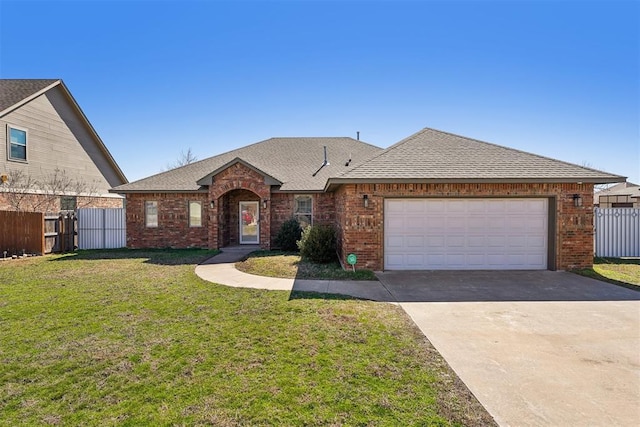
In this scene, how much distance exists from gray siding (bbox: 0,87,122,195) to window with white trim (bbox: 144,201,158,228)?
5.77 metres

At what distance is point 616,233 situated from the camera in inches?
507

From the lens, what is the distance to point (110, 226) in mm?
15672

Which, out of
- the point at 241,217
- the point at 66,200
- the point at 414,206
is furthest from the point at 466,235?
the point at 66,200

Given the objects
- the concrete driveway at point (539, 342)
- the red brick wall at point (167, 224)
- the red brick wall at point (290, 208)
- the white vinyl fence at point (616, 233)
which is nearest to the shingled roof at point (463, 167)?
the concrete driveway at point (539, 342)

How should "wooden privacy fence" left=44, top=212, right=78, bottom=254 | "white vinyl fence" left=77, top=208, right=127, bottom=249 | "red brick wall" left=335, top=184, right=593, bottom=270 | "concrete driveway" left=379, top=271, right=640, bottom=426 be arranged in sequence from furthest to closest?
"white vinyl fence" left=77, top=208, right=127, bottom=249
"wooden privacy fence" left=44, top=212, right=78, bottom=254
"red brick wall" left=335, top=184, right=593, bottom=270
"concrete driveway" left=379, top=271, right=640, bottom=426

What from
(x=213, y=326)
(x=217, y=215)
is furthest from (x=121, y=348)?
(x=217, y=215)

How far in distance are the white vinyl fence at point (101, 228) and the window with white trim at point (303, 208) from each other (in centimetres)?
835

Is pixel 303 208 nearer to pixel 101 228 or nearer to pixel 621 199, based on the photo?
pixel 101 228

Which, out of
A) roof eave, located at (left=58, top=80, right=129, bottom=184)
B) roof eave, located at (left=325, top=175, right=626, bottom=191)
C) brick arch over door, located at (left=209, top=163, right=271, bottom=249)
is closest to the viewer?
roof eave, located at (left=325, top=175, right=626, bottom=191)

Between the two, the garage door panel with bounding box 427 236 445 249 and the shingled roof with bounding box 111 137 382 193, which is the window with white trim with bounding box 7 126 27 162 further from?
the garage door panel with bounding box 427 236 445 249

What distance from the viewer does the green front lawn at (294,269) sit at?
30.2 feet

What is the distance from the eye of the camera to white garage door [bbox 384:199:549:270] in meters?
9.98

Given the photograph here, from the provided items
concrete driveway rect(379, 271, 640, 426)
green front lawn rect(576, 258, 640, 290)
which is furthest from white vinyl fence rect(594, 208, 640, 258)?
concrete driveway rect(379, 271, 640, 426)

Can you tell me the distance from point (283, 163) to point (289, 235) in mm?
5245
